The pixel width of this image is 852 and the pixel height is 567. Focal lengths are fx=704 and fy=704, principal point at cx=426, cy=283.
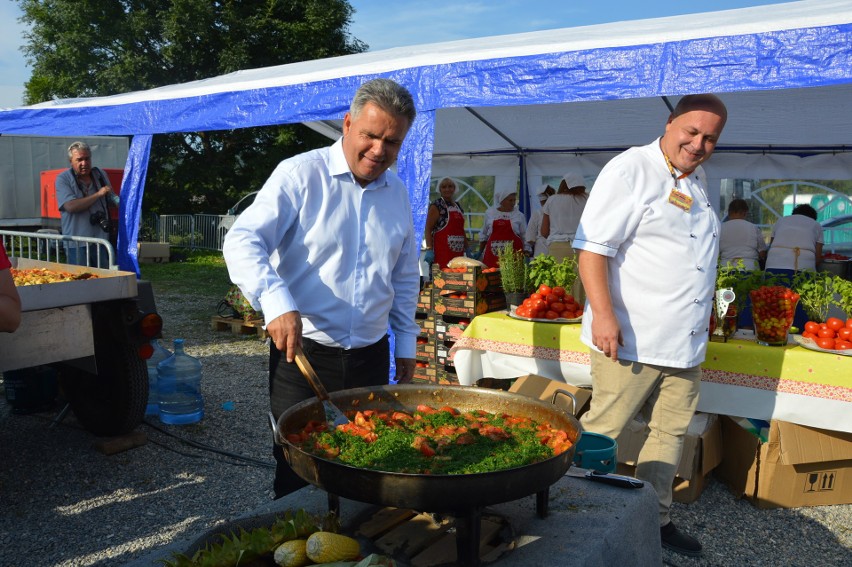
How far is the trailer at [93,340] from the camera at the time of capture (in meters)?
3.68

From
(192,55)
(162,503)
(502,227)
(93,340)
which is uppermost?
(192,55)

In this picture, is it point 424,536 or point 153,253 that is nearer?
point 424,536

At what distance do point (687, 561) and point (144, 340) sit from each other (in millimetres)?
3330

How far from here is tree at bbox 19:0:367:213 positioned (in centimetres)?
2416

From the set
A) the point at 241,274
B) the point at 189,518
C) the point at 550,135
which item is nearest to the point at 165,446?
the point at 189,518

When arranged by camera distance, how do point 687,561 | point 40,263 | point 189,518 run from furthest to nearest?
point 40,263 → point 189,518 → point 687,561

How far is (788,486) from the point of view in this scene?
400 cm

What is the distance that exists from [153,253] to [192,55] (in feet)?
35.2

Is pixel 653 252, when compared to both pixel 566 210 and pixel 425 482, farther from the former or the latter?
pixel 566 210

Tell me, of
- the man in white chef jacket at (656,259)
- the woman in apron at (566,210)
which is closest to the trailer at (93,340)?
the man in white chef jacket at (656,259)

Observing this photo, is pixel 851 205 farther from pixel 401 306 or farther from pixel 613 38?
pixel 401 306

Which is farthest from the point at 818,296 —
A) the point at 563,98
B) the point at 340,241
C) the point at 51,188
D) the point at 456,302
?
the point at 51,188

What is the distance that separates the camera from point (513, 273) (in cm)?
509

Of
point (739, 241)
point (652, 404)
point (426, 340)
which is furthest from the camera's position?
point (739, 241)
